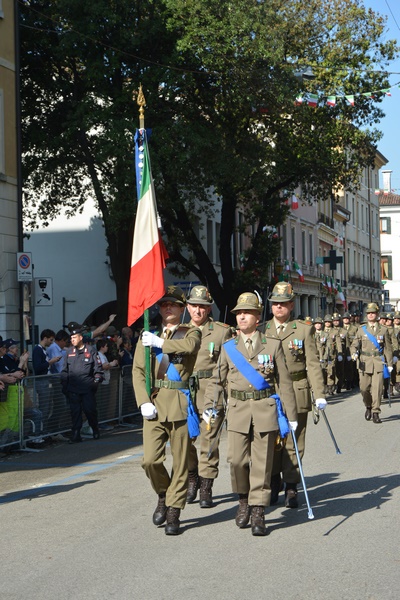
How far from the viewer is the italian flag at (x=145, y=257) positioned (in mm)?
8969

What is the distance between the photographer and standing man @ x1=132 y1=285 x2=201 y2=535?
8180 mm

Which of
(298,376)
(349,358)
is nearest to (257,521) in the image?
(298,376)

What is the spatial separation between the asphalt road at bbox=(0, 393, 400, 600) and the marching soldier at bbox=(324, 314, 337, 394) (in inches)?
597

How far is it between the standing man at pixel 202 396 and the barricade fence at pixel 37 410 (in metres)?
4.63

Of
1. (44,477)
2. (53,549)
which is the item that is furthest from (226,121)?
(53,549)

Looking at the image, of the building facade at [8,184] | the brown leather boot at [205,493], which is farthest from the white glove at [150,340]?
the building facade at [8,184]

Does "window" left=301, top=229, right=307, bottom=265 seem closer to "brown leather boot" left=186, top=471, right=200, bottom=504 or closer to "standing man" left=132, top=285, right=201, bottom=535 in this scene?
"brown leather boot" left=186, top=471, right=200, bottom=504

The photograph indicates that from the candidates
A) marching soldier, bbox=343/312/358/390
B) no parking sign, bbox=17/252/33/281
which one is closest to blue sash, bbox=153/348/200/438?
no parking sign, bbox=17/252/33/281

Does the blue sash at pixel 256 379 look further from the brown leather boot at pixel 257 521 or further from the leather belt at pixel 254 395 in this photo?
the brown leather boot at pixel 257 521

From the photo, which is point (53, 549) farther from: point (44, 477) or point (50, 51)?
point (50, 51)

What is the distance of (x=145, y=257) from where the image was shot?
9.19 metres

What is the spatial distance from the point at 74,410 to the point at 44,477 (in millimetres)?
4095

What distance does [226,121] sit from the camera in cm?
2934

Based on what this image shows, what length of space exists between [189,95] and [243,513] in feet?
69.7
